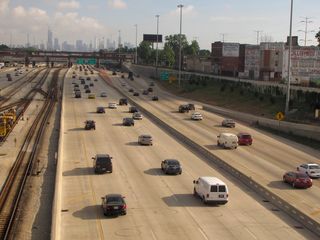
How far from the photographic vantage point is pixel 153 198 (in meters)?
36.0

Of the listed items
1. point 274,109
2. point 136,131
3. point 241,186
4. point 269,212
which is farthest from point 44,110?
point 269,212

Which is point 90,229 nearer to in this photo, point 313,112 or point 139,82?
point 313,112

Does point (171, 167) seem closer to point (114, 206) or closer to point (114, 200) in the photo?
point (114, 200)

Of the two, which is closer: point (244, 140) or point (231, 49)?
point (244, 140)

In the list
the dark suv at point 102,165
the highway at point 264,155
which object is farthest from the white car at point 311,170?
the dark suv at point 102,165

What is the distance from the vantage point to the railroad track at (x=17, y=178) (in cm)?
3224

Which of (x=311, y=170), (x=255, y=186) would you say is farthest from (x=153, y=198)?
(x=311, y=170)

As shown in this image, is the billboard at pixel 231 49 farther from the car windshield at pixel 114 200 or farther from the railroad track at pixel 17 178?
the car windshield at pixel 114 200

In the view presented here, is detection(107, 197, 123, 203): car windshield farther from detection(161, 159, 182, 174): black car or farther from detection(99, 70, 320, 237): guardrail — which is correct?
detection(161, 159, 182, 174): black car

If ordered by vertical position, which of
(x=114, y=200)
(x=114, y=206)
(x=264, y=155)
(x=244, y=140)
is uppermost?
(x=114, y=200)

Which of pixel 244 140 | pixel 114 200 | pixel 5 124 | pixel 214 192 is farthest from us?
pixel 5 124

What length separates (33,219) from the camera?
32469 millimetres

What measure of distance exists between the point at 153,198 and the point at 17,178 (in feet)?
43.7

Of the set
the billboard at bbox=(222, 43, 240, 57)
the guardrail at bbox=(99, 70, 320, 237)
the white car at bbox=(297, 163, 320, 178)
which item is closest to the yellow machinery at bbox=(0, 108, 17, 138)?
the guardrail at bbox=(99, 70, 320, 237)
